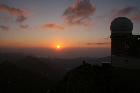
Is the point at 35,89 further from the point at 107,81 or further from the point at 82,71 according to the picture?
the point at 107,81

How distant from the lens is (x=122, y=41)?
36656 mm

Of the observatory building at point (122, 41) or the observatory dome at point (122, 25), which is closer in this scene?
the observatory building at point (122, 41)

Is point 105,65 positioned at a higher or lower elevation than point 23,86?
higher

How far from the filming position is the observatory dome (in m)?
36.2

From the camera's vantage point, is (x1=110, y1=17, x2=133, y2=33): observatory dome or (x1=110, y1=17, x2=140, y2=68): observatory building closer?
(x1=110, y1=17, x2=140, y2=68): observatory building

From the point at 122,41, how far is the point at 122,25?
323 centimetres

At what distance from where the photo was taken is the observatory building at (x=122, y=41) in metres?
31.6

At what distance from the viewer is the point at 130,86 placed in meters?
21.2

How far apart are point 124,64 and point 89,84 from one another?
10.7 metres

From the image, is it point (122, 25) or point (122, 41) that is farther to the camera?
point (122, 41)

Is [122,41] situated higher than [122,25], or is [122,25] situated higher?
[122,25]

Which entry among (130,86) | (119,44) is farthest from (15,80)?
(130,86)

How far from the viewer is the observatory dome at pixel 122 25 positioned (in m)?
36.2

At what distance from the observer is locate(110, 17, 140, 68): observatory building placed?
31.6m
